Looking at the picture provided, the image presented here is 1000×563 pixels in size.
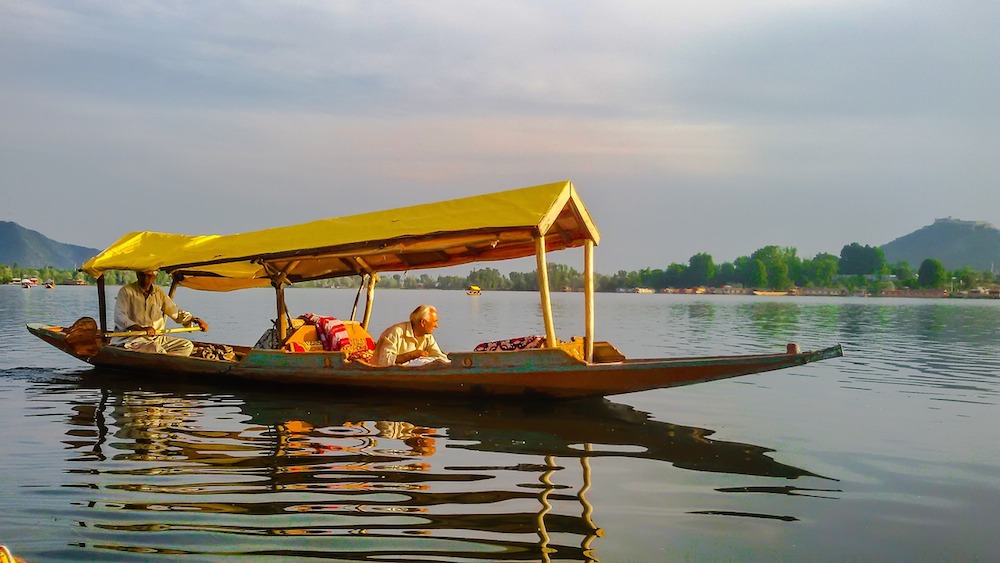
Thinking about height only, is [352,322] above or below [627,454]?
above

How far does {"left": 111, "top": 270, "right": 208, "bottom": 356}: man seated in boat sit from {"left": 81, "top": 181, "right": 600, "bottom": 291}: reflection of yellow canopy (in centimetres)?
40

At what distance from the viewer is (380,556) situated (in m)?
5.02

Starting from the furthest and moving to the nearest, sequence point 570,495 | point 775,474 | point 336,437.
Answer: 1. point 336,437
2. point 775,474
3. point 570,495

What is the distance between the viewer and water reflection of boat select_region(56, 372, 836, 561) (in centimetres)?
540

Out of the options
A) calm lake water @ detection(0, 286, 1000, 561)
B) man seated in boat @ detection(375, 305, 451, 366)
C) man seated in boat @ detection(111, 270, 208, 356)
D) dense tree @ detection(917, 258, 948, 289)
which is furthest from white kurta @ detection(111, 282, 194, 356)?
dense tree @ detection(917, 258, 948, 289)

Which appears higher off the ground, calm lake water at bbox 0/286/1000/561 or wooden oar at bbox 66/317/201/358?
wooden oar at bbox 66/317/201/358

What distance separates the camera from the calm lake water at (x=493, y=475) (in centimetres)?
537

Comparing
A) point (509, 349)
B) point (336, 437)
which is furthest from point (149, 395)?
point (509, 349)

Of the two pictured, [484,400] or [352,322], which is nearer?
[484,400]

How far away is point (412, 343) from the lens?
1105 centimetres

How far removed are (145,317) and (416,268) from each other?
184 inches

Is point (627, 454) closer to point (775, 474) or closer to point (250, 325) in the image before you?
point (775, 474)

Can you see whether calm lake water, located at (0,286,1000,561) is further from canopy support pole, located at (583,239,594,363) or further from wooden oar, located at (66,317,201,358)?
canopy support pole, located at (583,239,594,363)

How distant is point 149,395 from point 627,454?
7827 mm
